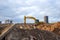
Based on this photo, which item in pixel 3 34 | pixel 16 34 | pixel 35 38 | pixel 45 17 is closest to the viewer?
pixel 3 34

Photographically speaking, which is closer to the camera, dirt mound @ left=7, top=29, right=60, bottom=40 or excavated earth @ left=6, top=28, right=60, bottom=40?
excavated earth @ left=6, top=28, right=60, bottom=40

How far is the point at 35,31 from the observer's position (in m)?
16.7

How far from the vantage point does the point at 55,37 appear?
61.0 feet

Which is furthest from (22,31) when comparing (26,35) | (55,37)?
(55,37)

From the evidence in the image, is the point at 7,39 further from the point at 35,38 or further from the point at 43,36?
the point at 43,36

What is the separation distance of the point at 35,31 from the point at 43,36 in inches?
41.6

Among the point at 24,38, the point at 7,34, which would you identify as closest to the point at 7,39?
the point at 7,34

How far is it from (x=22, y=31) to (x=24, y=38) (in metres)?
0.60

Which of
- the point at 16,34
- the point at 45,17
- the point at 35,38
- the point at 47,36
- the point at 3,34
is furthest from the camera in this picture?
the point at 45,17

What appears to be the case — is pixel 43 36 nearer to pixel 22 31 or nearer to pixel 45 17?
pixel 22 31

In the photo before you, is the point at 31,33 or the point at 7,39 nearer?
the point at 7,39

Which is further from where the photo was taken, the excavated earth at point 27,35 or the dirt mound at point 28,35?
the dirt mound at point 28,35

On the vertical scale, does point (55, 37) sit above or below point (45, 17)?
below

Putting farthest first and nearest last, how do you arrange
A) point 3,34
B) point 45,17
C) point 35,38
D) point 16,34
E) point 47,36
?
point 45,17
point 47,36
point 35,38
point 16,34
point 3,34
